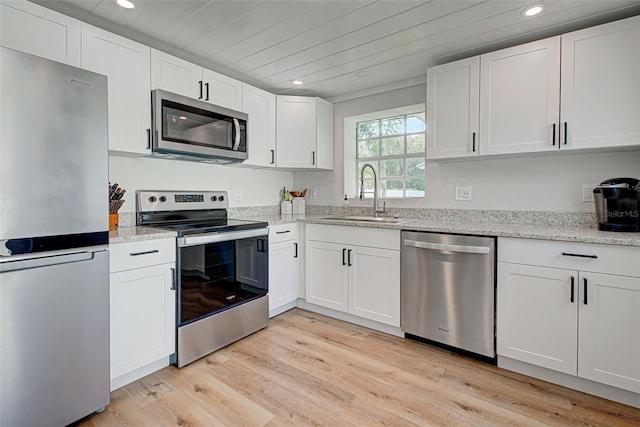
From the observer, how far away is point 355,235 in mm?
2662

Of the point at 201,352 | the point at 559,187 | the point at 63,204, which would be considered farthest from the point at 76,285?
the point at 559,187

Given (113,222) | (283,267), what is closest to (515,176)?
(283,267)

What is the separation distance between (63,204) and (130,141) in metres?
0.77

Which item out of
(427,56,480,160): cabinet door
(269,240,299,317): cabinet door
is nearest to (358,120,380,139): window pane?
(427,56,480,160): cabinet door

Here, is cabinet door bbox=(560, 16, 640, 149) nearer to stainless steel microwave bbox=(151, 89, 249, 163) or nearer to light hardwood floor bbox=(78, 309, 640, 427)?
light hardwood floor bbox=(78, 309, 640, 427)

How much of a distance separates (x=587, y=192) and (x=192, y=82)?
2990mm

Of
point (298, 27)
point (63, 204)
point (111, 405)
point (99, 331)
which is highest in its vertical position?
point (298, 27)

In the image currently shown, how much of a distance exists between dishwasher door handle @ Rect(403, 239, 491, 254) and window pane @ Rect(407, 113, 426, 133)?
1351 millimetres

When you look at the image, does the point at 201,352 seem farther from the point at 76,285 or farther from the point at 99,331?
→ the point at 76,285

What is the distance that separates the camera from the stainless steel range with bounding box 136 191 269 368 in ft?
6.77

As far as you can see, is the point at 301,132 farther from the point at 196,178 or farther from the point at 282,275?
the point at 282,275

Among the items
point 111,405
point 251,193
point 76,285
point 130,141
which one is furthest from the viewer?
point 251,193

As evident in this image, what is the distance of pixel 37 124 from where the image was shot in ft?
4.39

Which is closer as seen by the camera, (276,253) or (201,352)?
(201,352)
